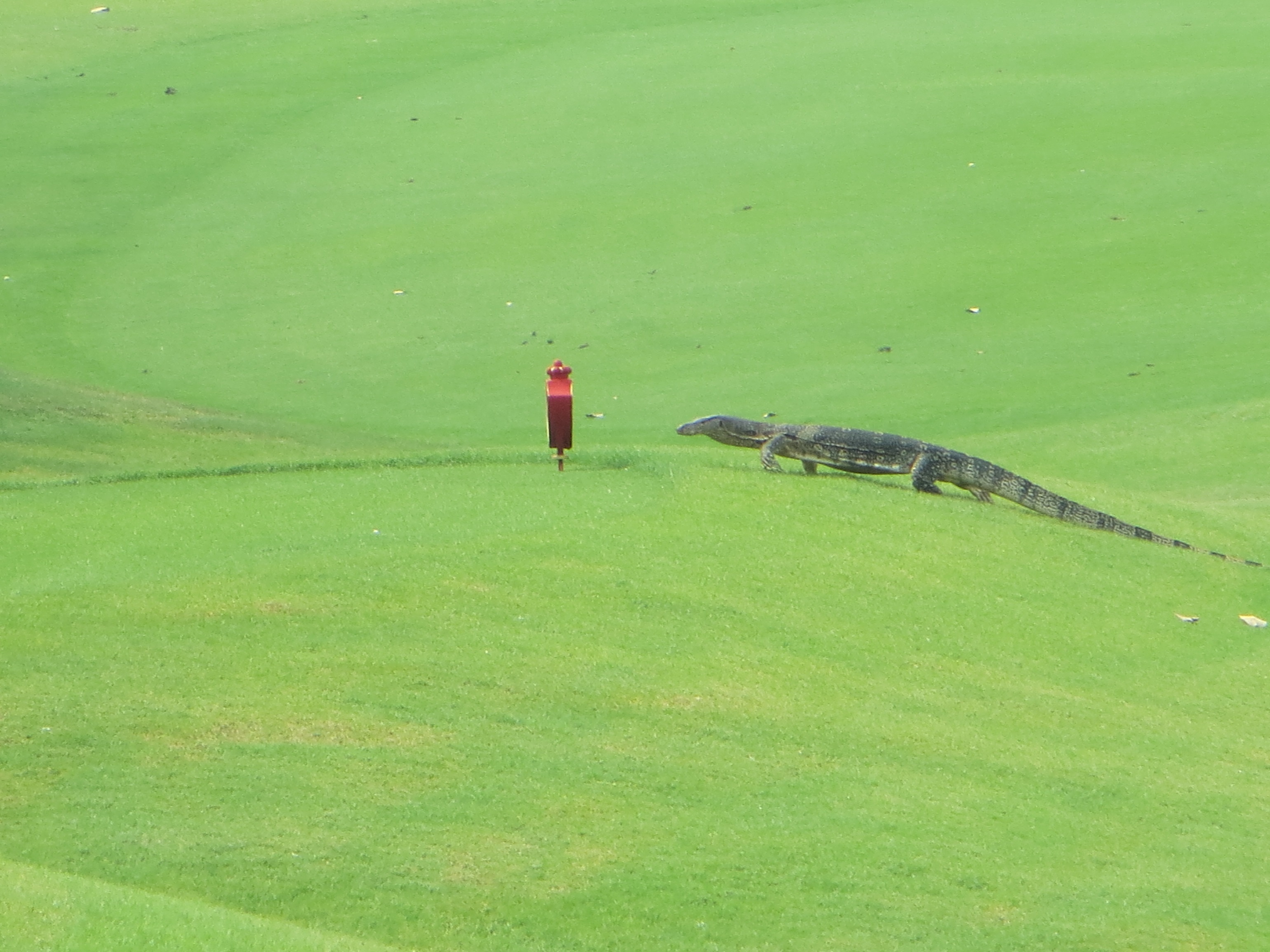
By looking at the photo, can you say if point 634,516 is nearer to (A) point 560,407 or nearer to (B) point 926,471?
(A) point 560,407

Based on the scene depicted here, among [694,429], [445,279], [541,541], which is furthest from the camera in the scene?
[445,279]

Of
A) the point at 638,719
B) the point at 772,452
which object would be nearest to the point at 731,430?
the point at 772,452

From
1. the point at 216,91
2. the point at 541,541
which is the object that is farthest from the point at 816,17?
the point at 541,541

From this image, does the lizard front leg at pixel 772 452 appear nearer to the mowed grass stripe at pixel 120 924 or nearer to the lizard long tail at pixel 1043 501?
the lizard long tail at pixel 1043 501

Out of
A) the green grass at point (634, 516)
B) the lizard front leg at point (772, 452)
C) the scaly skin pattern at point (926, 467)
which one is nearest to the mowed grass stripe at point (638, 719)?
the green grass at point (634, 516)

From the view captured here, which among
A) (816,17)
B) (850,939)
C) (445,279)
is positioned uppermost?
(816,17)

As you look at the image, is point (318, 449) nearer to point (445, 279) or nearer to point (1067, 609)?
point (445, 279)

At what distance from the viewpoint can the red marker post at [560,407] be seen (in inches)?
359

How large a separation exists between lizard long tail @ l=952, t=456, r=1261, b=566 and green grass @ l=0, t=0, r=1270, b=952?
234 mm

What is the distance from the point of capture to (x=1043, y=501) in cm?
983

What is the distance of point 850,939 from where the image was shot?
524 centimetres

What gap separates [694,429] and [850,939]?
599cm

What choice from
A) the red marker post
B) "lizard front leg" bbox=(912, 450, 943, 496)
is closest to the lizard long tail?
"lizard front leg" bbox=(912, 450, 943, 496)

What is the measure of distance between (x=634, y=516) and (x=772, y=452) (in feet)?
6.26
